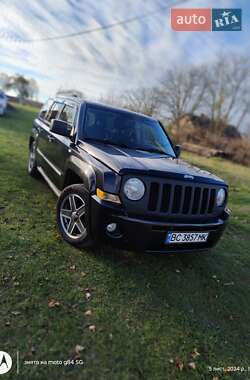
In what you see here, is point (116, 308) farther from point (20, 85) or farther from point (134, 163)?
point (20, 85)

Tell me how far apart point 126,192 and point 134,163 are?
38cm

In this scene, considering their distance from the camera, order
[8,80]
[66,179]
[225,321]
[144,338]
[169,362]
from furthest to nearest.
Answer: [8,80], [66,179], [225,321], [144,338], [169,362]

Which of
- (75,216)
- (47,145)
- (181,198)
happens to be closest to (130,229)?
(181,198)

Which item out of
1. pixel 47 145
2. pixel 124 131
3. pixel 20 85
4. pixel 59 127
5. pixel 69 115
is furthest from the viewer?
pixel 20 85

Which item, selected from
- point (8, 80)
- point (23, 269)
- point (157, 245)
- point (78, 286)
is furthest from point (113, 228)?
point (8, 80)

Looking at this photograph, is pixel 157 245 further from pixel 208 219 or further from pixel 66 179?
pixel 66 179

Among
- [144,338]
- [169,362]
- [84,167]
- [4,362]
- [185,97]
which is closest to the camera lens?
[4,362]

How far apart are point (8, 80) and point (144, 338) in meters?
60.0

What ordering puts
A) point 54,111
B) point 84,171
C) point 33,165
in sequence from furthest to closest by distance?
point 33,165 < point 54,111 < point 84,171

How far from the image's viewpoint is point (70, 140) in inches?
161

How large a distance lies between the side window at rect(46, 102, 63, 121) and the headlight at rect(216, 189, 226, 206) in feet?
10.4

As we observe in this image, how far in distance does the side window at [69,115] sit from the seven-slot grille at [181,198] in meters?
1.81

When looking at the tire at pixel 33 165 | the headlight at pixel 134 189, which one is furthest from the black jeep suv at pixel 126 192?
the tire at pixel 33 165

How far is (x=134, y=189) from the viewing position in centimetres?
299
